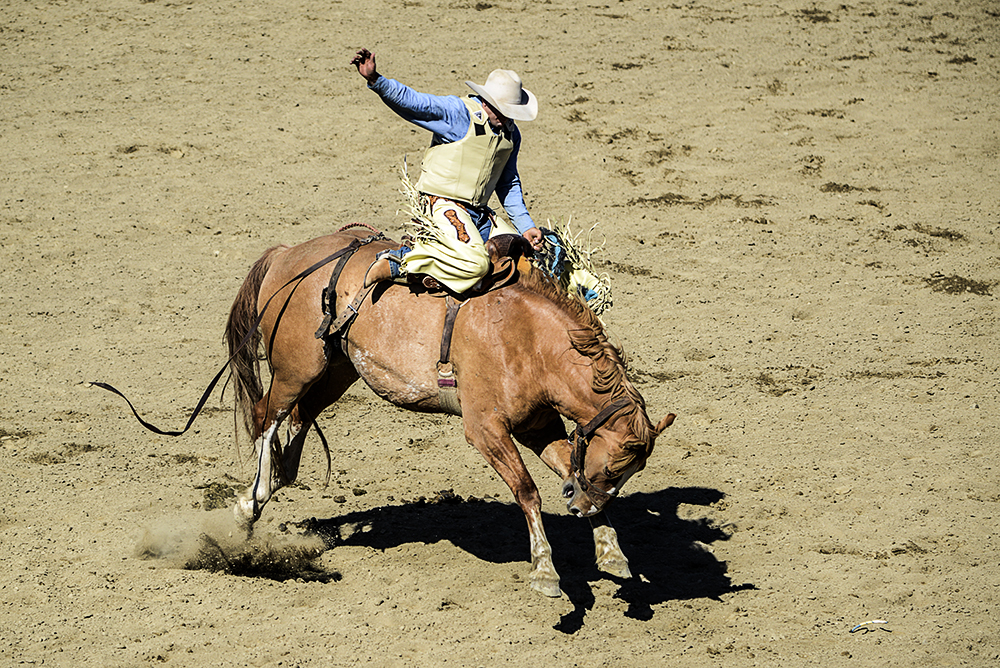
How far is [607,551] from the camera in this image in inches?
186

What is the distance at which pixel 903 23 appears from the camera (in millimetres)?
13203

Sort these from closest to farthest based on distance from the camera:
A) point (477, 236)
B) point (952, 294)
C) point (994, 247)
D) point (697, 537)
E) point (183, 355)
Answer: point (477, 236)
point (697, 537)
point (183, 355)
point (952, 294)
point (994, 247)

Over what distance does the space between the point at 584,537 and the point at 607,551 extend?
124 cm

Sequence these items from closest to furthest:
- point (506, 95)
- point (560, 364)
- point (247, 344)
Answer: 1. point (560, 364)
2. point (506, 95)
3. point (247, 344)

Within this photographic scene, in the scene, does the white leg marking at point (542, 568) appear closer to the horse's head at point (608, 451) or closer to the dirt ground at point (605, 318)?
the horse's head at point (608, 451)

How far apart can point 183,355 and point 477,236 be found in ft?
11.4

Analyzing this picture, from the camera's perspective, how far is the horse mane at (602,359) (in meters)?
4.50

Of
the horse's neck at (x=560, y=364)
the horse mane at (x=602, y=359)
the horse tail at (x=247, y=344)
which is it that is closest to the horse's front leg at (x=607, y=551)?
the horse mane at (x=602, y=359)

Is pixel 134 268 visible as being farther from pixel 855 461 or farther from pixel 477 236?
pixel 855 461

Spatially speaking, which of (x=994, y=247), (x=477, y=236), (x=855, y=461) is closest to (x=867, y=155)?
(x=994, y=247)

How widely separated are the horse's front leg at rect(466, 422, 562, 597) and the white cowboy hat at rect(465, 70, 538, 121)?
1.51 meters

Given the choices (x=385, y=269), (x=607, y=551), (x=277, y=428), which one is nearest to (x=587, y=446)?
(x=607, y=551)

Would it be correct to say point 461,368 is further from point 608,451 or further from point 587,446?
point 608,451

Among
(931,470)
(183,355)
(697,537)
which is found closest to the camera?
(697,537)
